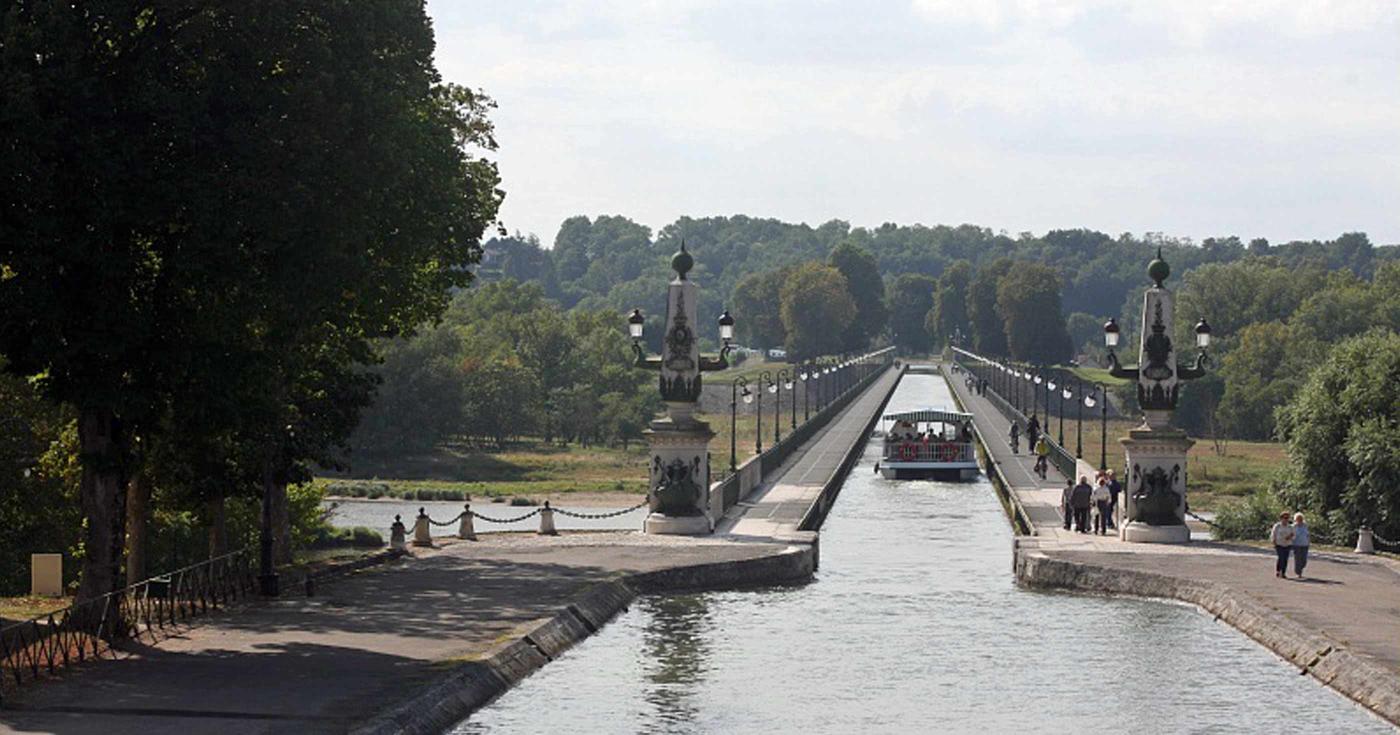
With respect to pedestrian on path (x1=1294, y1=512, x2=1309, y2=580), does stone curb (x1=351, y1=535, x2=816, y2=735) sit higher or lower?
lower

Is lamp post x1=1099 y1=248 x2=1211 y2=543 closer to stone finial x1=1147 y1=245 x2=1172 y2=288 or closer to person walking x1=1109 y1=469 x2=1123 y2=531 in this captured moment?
stone finial x1=1147 y1=245 x2=1172 y2=288

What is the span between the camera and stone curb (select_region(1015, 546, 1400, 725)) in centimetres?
3005

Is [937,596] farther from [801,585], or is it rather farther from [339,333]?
[339,333]

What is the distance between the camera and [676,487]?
2010 inches

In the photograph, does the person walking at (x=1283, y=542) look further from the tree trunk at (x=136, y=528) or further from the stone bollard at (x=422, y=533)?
the tree trunk at (x=136, y=528)

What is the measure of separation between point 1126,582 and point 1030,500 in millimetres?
25075

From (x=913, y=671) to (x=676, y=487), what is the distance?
57.9ft

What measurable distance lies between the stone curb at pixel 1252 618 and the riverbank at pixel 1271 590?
2 centimetres

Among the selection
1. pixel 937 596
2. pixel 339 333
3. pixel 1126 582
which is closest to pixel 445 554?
pixel 339 333

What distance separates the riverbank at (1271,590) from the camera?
31.7 metres

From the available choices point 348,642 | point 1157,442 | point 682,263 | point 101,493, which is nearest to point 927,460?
point 682,263

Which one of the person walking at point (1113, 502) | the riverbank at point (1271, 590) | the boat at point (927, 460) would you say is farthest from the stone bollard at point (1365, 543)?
the boat at point (927, 460)

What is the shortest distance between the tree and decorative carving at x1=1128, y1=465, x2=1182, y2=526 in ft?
26.7

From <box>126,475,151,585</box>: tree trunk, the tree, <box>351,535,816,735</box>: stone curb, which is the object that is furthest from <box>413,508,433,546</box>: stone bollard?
the tree
